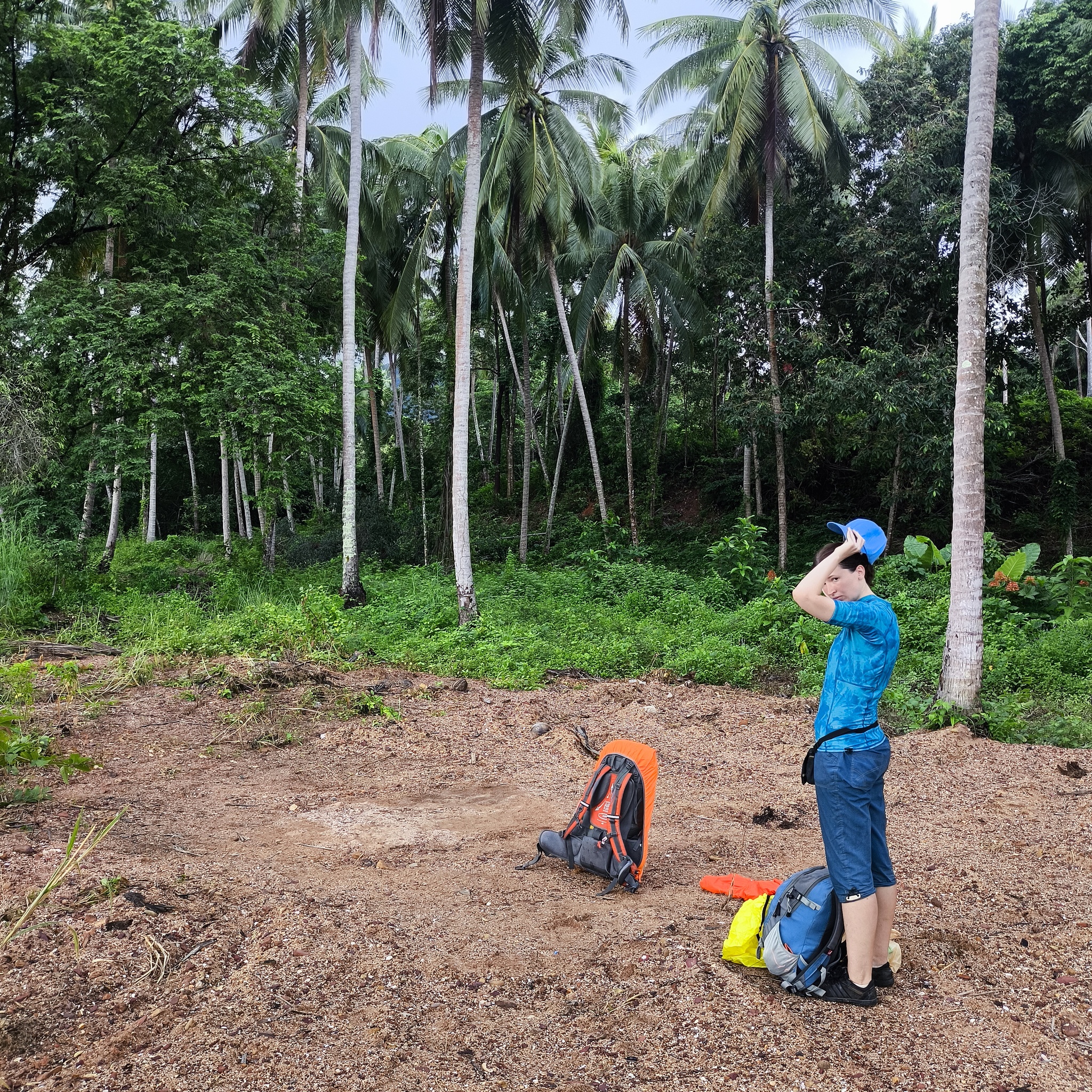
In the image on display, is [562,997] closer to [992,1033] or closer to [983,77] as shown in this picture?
[992,1033]

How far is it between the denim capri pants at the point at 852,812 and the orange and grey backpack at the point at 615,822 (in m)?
1.18

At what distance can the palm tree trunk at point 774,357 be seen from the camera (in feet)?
50.8

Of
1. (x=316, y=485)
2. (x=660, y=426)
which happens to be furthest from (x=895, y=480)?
(x=316, y=485)

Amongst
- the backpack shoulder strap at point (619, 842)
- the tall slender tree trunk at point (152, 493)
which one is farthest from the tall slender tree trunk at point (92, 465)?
the backpack shoulder strap at point (619, 842)

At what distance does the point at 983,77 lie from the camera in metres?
6.88

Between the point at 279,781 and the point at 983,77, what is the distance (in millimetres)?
8115

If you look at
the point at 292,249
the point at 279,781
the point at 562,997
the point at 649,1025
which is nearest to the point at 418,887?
the point at 562,997

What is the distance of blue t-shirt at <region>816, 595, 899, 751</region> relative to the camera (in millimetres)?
2641

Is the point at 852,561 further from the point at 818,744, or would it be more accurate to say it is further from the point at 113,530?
the point at 113,530

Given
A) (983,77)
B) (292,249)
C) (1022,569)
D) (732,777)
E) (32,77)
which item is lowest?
(732,777)

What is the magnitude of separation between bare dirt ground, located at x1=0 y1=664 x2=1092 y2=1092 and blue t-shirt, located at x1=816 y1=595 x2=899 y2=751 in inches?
35.2

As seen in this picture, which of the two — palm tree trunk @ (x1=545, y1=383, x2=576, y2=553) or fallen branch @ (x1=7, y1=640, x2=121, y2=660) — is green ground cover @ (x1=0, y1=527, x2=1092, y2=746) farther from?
palm tree trunk @ (x1=545, y1=383, x2=576, y2=553)

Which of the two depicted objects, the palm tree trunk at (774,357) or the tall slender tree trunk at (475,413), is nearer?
the palm tree trunk at (774,357)

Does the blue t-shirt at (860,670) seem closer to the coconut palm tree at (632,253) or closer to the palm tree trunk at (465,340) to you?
the palm tree trunk at (465,340)
